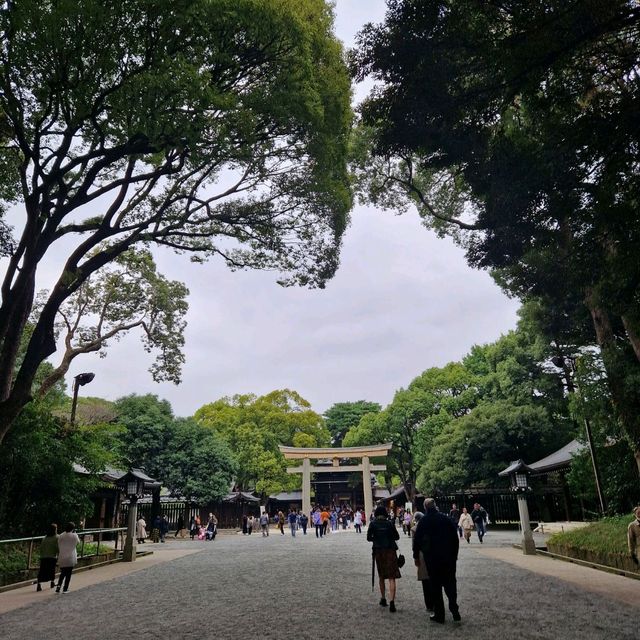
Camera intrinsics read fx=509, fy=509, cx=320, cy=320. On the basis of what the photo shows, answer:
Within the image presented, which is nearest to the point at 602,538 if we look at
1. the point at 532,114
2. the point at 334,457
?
the point at 532,114

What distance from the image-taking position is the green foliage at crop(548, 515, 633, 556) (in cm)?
970

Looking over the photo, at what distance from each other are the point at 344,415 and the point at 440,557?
5819cm

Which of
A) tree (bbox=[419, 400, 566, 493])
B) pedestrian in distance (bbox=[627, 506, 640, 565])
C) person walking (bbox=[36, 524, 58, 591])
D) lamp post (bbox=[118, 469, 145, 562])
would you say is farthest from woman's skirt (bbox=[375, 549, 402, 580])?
tree (bbox=[419, 400, 566, 493])

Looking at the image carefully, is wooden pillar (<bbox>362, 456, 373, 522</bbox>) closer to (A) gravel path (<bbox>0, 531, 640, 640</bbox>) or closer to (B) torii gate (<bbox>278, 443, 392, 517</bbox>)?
(B) torii gate (<bbox>278, 443, 392, 517</bbox>)

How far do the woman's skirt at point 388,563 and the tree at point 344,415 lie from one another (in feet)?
184

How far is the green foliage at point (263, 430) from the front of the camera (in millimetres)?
40375

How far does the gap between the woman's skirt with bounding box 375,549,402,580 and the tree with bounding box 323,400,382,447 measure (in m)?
56.0

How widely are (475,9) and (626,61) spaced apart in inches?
76.5

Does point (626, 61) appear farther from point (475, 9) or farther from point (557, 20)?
point (475, 9)

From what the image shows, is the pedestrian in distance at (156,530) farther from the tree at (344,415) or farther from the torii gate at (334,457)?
the tree at (344,415)

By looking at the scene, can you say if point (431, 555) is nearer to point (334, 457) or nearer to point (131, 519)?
point (131, 519)

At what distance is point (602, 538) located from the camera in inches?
413

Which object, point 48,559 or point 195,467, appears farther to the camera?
point 195,467

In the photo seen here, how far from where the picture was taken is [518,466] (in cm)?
1477
